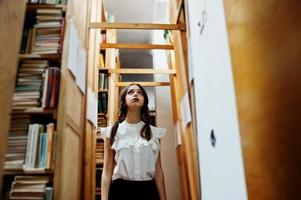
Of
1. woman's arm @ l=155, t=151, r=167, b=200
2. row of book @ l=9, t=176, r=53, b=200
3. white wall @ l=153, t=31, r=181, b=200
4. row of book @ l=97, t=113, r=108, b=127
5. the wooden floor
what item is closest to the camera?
the wooden floor

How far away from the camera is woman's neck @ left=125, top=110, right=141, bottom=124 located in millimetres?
1884

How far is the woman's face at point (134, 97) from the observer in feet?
6.24

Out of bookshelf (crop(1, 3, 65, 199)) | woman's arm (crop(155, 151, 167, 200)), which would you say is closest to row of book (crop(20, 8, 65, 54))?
bookshelf (crop(1, 3, 65, 199))

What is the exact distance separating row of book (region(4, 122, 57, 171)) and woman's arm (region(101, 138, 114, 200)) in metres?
0.42

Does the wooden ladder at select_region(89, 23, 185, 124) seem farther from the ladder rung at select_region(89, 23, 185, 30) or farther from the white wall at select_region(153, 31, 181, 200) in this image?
the white wall at select_region(153, 31, 181, 200)

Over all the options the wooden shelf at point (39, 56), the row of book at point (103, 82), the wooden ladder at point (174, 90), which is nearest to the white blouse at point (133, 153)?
the wooden ladder at point (174, 90)

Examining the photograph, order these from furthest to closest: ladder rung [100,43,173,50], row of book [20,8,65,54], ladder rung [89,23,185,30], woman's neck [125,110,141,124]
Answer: ladder rung [100,43,173,50], ladder rung [89,23,185,30], woman's neck [125,110,141,124], row of book [20,8,65,54]

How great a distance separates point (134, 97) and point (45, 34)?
2.27 ft

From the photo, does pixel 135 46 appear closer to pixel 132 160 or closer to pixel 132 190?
pixel 132 160

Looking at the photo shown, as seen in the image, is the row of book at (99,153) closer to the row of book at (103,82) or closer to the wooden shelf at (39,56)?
the row of book at (103,82)

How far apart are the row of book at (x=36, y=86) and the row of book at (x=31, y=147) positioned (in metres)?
0.11

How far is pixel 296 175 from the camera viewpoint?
0.52 meters

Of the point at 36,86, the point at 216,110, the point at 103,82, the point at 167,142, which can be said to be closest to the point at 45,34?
the point at 36,86

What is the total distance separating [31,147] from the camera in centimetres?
140
